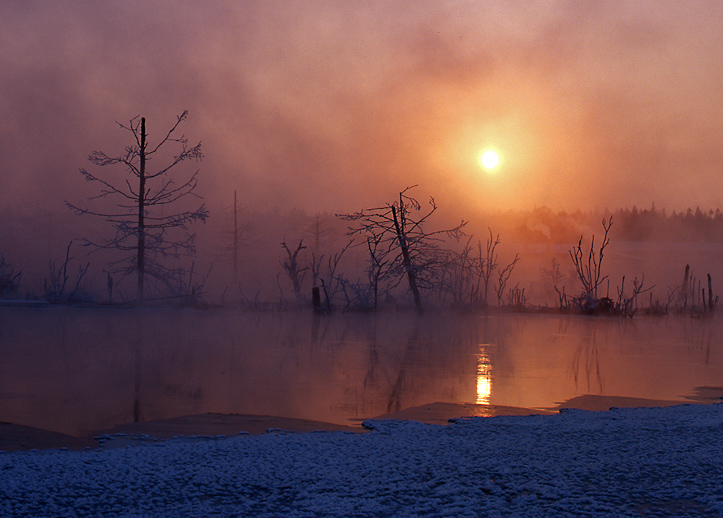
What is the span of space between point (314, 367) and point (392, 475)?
486 cm

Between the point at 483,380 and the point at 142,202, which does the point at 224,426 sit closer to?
the point at 483,380

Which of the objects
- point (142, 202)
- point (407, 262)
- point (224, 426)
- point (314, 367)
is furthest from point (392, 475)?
point (142, 202)

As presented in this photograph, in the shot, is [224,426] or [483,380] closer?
[224,426]

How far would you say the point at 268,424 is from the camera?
15.9ft

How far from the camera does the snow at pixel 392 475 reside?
277 centimetres

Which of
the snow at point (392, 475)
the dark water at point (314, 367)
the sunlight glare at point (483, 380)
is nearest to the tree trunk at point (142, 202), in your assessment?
the dark water at point (314, 367)

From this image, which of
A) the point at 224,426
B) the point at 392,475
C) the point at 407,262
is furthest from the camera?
the point at 407,262

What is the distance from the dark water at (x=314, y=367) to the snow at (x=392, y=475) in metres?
1.16

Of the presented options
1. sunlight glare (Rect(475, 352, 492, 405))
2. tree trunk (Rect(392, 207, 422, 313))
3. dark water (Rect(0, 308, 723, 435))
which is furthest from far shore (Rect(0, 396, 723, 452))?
Result: tree trunk (Rect(392, 207, 422, 313))

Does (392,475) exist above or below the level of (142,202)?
below

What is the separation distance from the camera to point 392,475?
128 inches

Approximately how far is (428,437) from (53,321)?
42.6 ft

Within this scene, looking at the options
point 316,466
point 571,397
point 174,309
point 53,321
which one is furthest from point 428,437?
point 174,309

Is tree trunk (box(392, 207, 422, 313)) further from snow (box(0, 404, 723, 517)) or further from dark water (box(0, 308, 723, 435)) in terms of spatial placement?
snow (box(0, 404, 723, 517))
